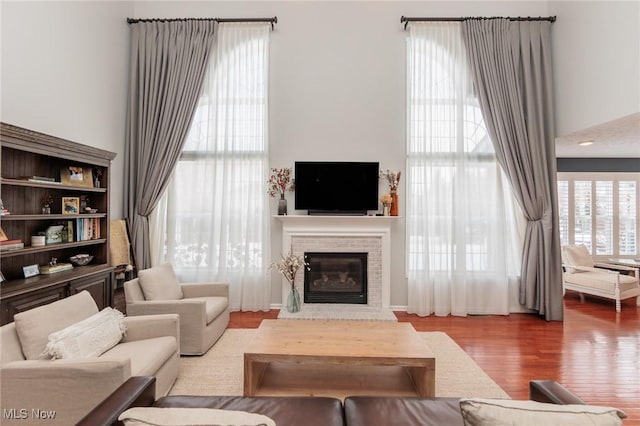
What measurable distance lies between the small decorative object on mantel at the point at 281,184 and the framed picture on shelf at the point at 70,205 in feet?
7.05

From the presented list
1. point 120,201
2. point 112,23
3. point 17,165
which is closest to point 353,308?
point 120,201

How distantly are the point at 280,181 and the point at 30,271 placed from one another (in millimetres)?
2757

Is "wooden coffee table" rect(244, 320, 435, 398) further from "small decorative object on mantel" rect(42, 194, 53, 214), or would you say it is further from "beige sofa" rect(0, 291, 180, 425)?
"small decorative object on mantel" rect(42, 194, 53, 214)

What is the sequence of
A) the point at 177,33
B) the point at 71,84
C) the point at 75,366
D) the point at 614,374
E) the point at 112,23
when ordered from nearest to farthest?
the point at 75,366 → the point at 614,374 → the point at 71,84 → the point at 112,23 → the point at 177,33

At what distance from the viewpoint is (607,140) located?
4445mm

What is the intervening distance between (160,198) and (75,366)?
3005 mm

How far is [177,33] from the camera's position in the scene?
4.46 metres

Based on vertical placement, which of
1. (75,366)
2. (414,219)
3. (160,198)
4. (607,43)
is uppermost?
(607,43)

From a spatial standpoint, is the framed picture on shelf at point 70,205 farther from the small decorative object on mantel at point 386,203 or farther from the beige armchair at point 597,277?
the beige armchair at point 597,277

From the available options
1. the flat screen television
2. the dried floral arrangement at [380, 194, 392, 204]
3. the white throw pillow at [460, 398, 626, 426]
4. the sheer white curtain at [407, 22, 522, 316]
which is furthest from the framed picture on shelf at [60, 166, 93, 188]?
the sheer white curtain at [407, 22, 522, 316]

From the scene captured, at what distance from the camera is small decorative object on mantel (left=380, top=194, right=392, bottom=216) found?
4.37 metres

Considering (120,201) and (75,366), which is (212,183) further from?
(75,366)

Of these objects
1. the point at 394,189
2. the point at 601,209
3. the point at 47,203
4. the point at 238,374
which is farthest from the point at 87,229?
the point at 601,209

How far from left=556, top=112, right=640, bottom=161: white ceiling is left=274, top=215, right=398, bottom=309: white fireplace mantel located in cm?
262
